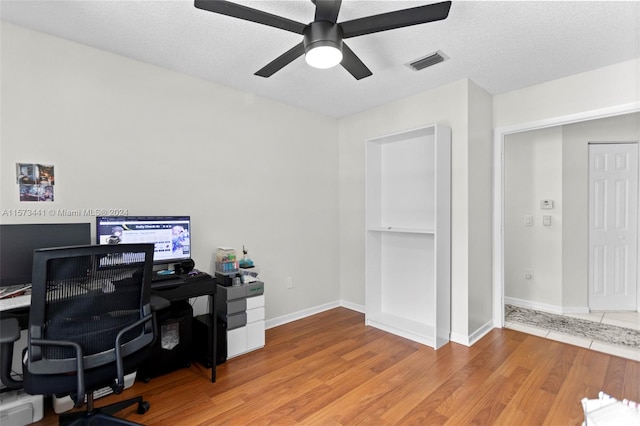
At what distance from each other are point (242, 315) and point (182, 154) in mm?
1554

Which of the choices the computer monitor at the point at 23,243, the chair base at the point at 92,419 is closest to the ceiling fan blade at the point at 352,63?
the computer monitor at the point at 23,243

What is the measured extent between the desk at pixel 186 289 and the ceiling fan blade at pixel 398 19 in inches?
76.6

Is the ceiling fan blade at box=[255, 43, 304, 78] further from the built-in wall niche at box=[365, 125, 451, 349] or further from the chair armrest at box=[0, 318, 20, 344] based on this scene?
the chair armrest at box=[0, 318, 20, 344]

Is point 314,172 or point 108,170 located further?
point 314,172

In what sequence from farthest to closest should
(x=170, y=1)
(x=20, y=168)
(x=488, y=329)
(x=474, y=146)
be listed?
(x=488, y=329), (x=474, y=146), (x=20, y=168), (x=170, y=1)

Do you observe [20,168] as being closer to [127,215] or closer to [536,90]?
[127,215]

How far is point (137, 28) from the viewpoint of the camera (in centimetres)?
221

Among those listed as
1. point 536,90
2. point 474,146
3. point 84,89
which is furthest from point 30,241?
point 536,90

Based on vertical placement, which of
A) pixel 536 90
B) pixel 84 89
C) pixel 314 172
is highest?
pixel 536 90

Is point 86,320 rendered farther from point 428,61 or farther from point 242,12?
point 428,61

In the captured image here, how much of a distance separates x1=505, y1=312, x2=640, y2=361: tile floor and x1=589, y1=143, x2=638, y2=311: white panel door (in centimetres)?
17

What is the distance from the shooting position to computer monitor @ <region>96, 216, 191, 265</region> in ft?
7.62

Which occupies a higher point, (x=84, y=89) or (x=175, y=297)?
(x=84, y=89)

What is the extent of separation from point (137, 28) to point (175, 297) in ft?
6.20
